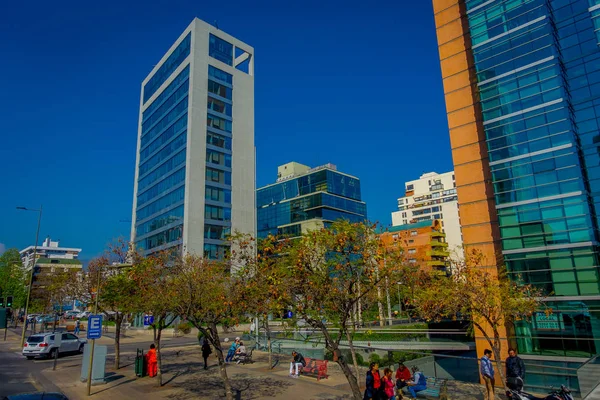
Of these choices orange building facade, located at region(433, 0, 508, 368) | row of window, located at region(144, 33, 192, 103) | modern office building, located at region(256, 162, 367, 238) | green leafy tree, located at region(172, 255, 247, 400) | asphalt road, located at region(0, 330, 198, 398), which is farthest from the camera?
modern office building, located at region(256, 162, 367, 238)

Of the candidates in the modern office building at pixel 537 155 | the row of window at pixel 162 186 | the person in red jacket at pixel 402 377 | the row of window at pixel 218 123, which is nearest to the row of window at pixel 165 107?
the row of window at pixel 218 123

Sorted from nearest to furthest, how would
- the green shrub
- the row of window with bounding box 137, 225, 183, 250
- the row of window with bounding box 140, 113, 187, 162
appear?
the green shrub < the row of window with bounding box 137, 225, 183, 250 < the row of window with bounding box 140, 113, 187, 162

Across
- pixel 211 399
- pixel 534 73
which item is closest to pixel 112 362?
pixel 211 399

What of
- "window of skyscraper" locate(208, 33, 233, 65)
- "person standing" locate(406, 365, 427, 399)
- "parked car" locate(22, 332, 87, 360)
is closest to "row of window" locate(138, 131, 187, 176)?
"window of skyscraper" locate(208, 33, 233, 65)

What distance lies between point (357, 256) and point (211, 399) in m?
8.71

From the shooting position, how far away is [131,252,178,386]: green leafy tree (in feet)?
56.1

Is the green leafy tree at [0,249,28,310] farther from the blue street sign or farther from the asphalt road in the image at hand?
the blue street sign

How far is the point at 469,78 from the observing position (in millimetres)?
28141

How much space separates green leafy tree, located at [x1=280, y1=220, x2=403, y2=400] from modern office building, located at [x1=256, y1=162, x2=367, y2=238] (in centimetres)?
8457

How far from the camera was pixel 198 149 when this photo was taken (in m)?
61.5

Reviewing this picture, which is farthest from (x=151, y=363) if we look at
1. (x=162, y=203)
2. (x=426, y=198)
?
(x=426, y=198)

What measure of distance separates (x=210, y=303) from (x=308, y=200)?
89.4 m

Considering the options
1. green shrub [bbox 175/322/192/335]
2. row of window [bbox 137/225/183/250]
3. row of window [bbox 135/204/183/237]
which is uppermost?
row of window [bbox 135/204/183/237]

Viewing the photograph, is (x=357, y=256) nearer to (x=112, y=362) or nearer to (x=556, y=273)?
(x=556, y=273)
